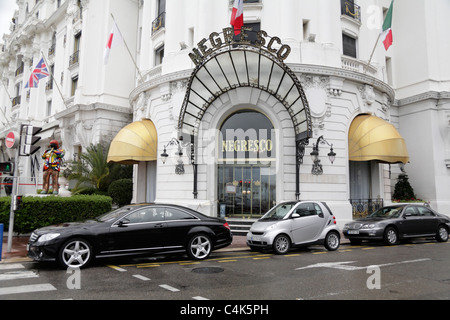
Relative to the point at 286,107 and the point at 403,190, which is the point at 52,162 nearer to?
the point at 286,107

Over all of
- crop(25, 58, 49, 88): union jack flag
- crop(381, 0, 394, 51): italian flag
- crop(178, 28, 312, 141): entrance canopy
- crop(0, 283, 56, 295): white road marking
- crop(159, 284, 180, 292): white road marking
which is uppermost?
crop(381, 0, 394, 51): italian flag

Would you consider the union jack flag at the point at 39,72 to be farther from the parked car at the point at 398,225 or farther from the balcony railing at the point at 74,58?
the parked car at the point at 398,225

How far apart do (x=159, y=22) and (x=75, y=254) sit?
17.1m

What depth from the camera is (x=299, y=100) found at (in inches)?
651

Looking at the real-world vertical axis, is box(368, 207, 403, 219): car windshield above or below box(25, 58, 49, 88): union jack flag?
below

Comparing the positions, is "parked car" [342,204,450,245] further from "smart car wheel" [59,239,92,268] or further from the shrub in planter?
the shrub in planter

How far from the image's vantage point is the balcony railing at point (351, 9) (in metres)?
19.9

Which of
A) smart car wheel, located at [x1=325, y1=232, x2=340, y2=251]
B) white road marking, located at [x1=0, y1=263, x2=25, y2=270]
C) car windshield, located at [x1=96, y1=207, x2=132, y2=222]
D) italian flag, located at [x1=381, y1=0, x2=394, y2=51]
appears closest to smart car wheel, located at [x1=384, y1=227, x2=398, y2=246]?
smart car wheel, located at [x1=325, y1=232, x2=340, y2=251]

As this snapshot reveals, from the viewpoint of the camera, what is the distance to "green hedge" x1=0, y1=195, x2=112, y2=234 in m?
13.1

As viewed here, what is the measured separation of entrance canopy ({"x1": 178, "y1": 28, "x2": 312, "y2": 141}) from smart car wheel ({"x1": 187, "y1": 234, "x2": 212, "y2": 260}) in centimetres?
790

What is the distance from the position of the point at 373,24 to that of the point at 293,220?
15768 mm

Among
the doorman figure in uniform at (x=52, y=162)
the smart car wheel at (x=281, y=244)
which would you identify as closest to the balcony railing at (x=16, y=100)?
the doorman figure in uniform at (x=52, y=162)
